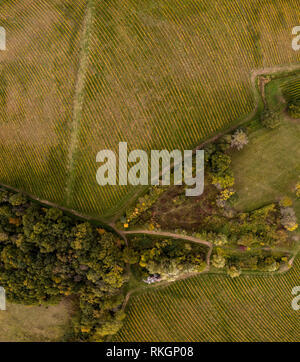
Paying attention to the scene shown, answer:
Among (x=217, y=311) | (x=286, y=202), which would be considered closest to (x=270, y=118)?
(x=286, y=202)

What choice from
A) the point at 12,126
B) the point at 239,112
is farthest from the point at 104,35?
the point at 239,112

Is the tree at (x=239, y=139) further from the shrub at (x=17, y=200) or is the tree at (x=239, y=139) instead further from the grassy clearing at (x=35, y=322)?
the grassy clearing at (x=35, y=322)

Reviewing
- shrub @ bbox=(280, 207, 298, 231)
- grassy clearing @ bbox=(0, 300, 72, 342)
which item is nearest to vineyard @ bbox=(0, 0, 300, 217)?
shrub @ bbox=(280, 207, 298, 231)

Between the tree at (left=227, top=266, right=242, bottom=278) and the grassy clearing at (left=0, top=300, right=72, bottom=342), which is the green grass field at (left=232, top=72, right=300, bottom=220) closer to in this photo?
the tree at (left=227, top=266, right=242, bottom=278)

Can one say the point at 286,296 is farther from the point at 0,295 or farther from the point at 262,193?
the point at 0,295

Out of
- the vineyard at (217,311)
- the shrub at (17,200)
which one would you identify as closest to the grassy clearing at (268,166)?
the vineyard at (217,311)

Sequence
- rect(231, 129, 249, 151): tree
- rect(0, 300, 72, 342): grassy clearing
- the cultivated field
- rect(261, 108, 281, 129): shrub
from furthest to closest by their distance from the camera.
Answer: rect(0, 300, 72, 342): grassy clearing < the cultivated field < rect(261, 108, 281, 129): shrub < rect(231, 129, 249, 151): tree
